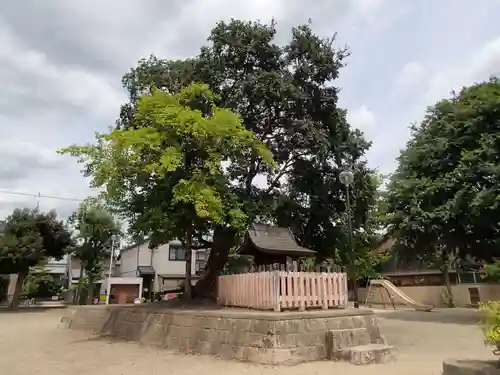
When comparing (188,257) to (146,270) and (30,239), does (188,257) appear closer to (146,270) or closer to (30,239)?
(30,239)

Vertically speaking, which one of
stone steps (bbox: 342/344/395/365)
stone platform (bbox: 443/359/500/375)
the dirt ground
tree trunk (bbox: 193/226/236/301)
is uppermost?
tree trunk (bbox: 193/226/236/301)

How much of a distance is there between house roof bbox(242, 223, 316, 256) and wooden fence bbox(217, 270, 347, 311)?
1563 millimetres

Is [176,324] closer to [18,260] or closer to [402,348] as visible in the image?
[402,348]

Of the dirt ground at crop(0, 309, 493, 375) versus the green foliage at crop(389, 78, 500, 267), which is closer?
the dirt ground at crop(0, 309, 493, 375)

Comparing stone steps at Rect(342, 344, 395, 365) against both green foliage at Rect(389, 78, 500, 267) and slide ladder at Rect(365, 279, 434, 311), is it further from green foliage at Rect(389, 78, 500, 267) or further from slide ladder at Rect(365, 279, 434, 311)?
slide ladder at Rect(365, 279, 434, 311)

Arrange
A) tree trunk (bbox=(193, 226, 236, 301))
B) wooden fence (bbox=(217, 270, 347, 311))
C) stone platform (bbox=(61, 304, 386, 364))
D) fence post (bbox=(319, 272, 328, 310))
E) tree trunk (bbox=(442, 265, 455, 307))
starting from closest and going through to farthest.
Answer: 1. stone platform (bbox=(61, 304, 386, 364))
2. wooden fence (bbox=(217, 270, 347, 311))
3. fence post (bbox=(319, 272, 328, 310))
4. tree trunk (bbox=(193, 226, 236, 301))
5. tree trunk (bbox=(442, 265, 455, 307))

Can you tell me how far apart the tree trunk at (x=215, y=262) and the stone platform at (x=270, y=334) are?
340 centimetres

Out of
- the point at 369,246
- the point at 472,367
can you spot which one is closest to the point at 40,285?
the point at 369,246

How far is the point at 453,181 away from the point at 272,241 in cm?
793

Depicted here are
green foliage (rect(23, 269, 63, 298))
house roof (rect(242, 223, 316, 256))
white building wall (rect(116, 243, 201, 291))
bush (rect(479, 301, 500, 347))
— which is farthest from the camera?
green foliage (rect(23, 269, 63, 298))

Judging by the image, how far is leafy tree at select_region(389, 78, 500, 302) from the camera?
47.3ft

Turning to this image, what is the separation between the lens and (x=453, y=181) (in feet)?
50.0

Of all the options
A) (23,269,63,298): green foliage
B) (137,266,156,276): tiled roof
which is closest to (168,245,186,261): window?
(137,266,156,276): tiled roof

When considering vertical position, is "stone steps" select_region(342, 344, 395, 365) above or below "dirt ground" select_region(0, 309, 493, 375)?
above
